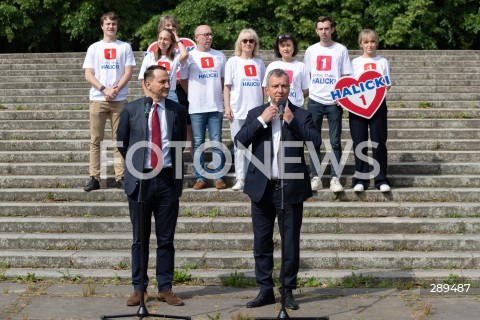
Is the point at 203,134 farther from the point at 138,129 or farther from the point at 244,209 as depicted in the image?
the point at 138,129

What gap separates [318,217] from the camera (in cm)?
1111

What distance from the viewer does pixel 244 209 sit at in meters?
11.2

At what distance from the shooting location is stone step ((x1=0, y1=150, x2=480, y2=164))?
12391 mm

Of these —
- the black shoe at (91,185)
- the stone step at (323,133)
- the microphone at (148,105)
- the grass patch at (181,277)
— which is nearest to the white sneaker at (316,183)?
the stone step at (323,133)

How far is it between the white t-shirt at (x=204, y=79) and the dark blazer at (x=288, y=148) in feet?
9.14

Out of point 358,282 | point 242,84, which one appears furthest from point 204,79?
point 358,282

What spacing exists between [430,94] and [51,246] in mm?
7051

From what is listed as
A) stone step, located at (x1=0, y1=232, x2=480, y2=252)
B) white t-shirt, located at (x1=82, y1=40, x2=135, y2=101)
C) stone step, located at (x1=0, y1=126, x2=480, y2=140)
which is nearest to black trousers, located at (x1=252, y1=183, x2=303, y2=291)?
stone step, located at (x1=0, y1=232, x2=480, y2=252)

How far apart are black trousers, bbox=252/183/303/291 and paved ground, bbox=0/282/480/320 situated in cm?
28

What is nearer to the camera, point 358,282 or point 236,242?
point 358,282

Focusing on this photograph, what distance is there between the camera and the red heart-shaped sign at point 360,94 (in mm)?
11273

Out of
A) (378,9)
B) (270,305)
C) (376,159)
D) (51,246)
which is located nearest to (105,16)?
(51,246)

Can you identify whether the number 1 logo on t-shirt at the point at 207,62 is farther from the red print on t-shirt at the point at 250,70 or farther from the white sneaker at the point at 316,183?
the white sneaker at the point at 316,183

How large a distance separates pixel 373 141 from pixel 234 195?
68.1 inches
